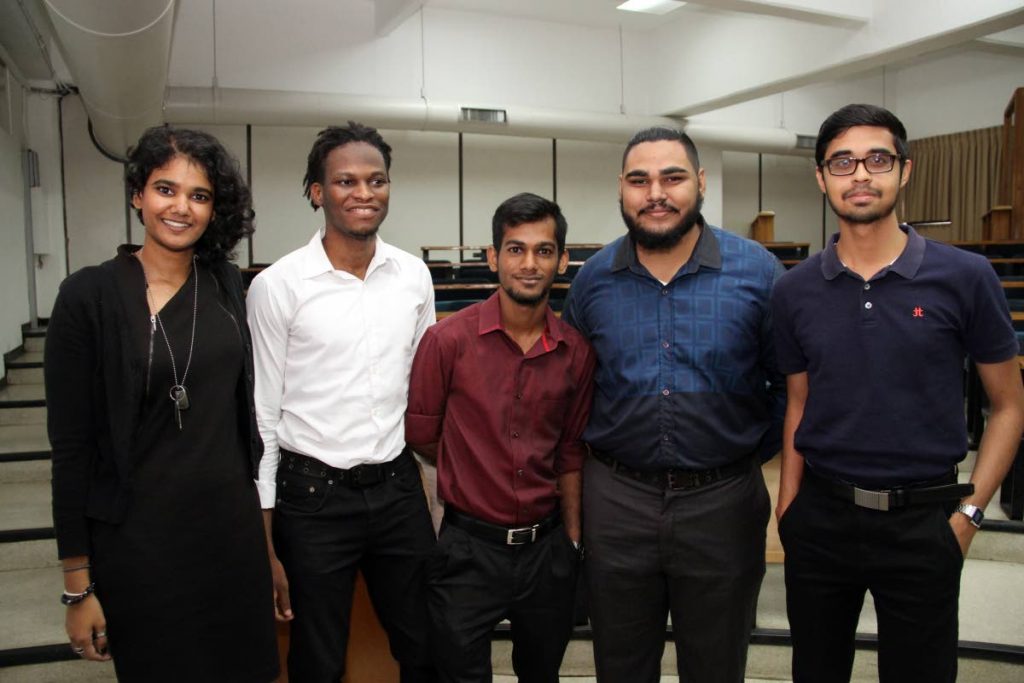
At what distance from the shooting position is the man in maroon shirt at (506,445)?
5.45ft

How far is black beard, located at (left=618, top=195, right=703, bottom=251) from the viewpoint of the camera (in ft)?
5.37

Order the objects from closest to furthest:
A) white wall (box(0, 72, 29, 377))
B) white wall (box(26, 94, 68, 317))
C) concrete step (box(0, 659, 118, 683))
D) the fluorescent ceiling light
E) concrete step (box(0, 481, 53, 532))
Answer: concrete step (box(0, 659, 118, 683))
concrete step (box(0, 481, 53, 532))
white wall (box(0, 72, 29, 377))
white wall (box(26, 94, 68, 317))
the fluorescent ceiling light

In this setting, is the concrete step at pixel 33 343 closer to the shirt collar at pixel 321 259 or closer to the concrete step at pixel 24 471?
the concrete step at pixel 24 471

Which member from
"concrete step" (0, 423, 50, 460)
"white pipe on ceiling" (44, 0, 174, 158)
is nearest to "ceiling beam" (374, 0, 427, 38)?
"white pipe on ceiling" (44, 0, 174, 158)

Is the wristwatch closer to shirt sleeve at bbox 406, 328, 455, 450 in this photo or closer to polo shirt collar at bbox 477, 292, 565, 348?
polo shirt collar at bbox 477, 292, 565, 348

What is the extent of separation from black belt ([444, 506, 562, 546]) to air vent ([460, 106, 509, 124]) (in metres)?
6.62

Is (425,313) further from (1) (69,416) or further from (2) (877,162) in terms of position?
(2) (877,162)

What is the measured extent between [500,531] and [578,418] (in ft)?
1.01


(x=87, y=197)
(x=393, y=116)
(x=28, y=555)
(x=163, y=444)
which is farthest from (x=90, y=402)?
(x=87, y=197)

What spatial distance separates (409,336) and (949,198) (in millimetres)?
10214

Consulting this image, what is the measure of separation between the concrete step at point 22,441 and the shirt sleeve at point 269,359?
2.75 metres

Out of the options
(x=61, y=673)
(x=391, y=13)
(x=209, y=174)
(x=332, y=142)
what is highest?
(x=391, y=13)

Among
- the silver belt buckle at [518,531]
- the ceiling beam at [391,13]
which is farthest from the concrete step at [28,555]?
the ceiling beam at [391,13]

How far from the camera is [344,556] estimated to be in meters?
1.66
